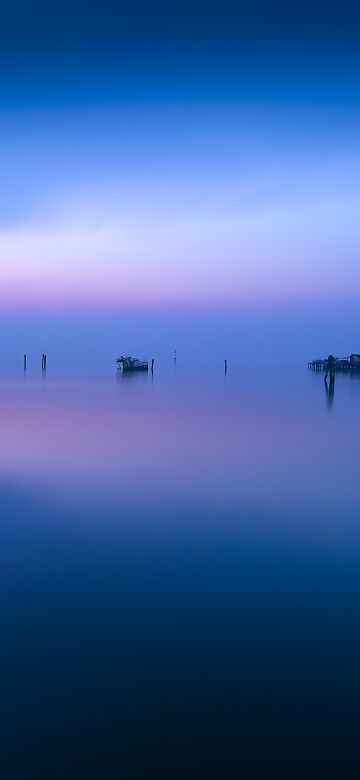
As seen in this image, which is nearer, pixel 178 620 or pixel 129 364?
pixel 178 620

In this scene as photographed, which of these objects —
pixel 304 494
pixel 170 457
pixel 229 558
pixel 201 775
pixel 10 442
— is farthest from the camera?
pixel 10 442

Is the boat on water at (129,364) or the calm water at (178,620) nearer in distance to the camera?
the calm water at (178,620)

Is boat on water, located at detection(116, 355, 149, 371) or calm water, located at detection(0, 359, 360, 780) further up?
boat on water, located at detection(116, 355, 149, 371)

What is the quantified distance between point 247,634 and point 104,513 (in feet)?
17.8

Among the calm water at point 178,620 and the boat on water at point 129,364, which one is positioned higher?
the boat on water at point 129,364

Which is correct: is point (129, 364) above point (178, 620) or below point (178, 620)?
above

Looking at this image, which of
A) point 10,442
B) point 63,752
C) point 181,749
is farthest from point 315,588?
point 10,442

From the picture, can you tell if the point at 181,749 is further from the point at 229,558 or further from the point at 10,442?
the point at 10,442

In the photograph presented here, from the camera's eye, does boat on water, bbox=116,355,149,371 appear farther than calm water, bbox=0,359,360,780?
Yes

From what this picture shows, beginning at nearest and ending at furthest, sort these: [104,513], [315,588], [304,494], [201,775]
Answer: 1. [201,775]
2. [315,588]
3. [104,513]
4. [304,494]

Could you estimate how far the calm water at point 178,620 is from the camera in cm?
423

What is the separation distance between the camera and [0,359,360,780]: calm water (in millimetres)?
4230

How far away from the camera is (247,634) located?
19.6 ft

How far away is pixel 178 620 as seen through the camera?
630 cm
